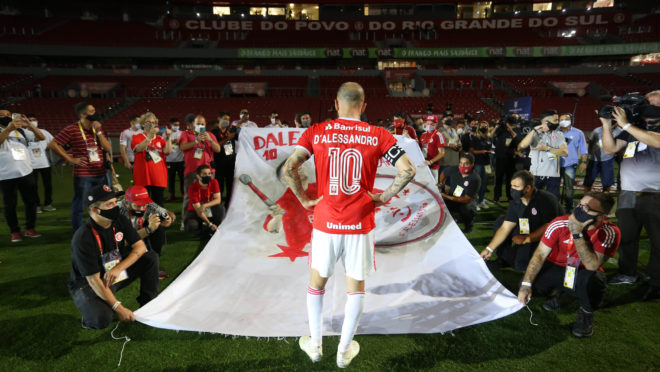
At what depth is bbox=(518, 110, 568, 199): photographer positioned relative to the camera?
231 inches

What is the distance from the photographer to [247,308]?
3.41 m

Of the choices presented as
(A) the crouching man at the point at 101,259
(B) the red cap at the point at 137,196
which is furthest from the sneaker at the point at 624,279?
(B) the red cap at the point at 137,196

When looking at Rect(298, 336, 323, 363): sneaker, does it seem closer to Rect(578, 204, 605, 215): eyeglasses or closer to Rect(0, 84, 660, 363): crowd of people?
Rect(0, 84, 660, 363): crowd of people

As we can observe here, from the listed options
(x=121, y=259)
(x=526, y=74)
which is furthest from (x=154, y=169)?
(x=526, y=74)

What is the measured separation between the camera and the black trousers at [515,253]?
13.0 ft

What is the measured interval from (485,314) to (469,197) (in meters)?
2.93

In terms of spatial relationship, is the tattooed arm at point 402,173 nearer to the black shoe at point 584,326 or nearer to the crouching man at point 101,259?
the black shoe at point 584,326

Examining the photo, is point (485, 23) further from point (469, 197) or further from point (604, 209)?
point (604, 209)

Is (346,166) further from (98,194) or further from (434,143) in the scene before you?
(434,143)

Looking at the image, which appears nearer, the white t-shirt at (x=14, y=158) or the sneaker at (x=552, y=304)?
the sneaker at (x=552, y=304)

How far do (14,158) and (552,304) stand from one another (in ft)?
24.8

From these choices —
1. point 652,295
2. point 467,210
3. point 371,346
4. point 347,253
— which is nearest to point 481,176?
point 467,210

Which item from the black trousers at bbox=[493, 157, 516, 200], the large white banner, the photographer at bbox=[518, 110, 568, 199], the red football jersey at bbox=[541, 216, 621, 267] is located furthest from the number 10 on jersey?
the black trousers at bbox=[493, 157, 516, 200]

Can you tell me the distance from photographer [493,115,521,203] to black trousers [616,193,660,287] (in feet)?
13.2
